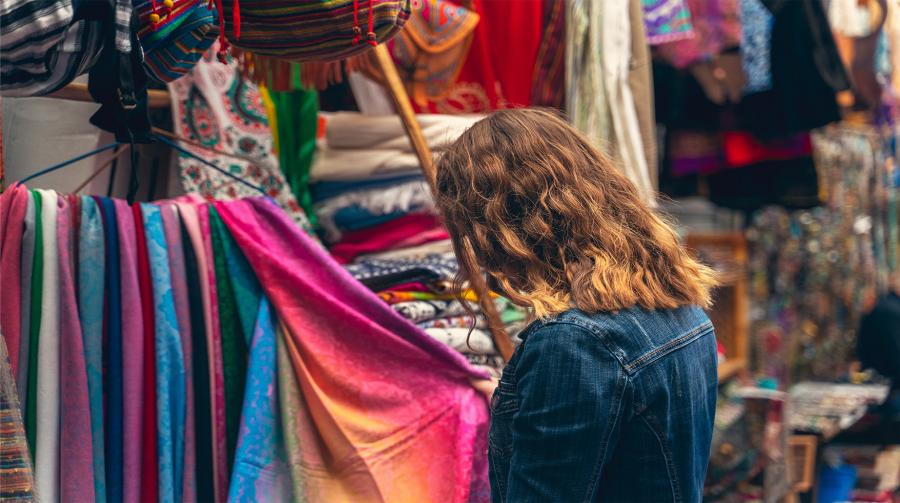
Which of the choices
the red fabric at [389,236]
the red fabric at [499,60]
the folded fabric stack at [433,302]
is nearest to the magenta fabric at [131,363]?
the folded fabric stack at [433,302]

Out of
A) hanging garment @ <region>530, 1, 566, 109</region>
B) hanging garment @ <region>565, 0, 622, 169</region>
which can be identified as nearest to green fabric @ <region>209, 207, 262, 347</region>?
hanging garment @ <region>565, 0, 622, 169</region>

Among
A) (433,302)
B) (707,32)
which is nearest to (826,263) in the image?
(707,32)

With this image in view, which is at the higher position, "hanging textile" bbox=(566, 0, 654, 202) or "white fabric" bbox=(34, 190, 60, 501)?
"hanging textile" bbox=(566, 0, 654, 202)

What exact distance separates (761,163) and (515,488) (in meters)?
2.74

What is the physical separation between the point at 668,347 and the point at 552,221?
262 mm

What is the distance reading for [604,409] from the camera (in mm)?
1287

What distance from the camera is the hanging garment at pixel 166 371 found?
1.74 meters

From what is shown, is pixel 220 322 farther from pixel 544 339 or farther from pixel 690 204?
pixel 690 204

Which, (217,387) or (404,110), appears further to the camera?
(404,110)

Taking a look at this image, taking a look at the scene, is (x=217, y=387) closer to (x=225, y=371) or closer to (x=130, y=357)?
(x=225, y=371)

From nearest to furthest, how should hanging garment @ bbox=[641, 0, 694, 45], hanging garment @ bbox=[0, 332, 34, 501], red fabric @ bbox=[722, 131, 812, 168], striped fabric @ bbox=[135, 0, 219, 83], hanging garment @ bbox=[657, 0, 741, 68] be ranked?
hanging garment @ bbox=[0, 332, 34, 501] < striped fabric @ bbox=[135, 0, 219, 83] < hanging garment @ bbox=[641, 0, 694, 45] < hanging garment @ bbox=[657, 0, 741, 68] < red fabric @ bbox=[722, 131, 812, 168]

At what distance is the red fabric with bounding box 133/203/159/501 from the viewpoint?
1738mm

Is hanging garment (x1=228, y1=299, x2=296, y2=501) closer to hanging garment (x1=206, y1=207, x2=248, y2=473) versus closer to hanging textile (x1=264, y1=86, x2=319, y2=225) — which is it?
hanging garment (x1=206, y1=207, x2=248, y2=473)

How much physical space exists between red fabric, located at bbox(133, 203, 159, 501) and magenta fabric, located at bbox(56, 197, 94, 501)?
0.40ft
